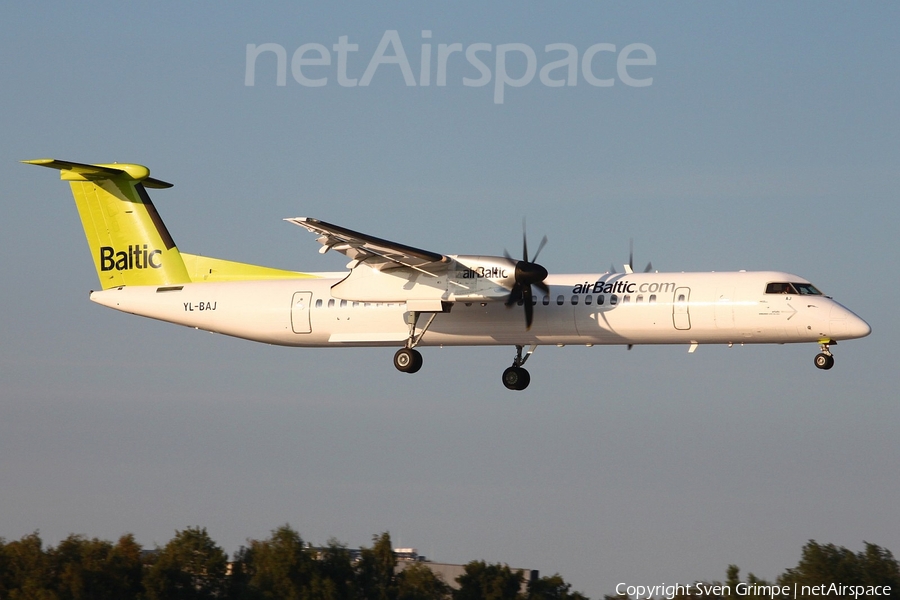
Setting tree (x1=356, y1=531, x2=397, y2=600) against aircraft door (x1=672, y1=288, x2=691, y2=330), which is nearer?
aircraft door (x1=672, y1=288, x2=691, y2=330)

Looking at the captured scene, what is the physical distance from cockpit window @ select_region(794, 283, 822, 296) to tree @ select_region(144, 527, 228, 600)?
69.6ft

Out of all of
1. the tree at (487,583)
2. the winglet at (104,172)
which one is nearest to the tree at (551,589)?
the tree at (487,583)

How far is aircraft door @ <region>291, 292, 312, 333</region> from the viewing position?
91.5 feet

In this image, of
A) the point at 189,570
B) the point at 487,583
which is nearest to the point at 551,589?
the point at 487,583

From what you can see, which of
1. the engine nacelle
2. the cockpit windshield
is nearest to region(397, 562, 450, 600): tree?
the engine nacelle

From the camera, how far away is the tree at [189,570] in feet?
119

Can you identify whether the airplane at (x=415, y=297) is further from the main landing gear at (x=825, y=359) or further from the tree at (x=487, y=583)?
the tree at (x=487, y=583)

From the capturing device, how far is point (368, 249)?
1021 inches

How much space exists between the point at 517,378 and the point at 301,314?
515 cm

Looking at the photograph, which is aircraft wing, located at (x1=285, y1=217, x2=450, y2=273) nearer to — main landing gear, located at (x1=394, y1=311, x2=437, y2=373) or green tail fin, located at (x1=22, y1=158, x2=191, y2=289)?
main landing gear, located at (x1=394, y1=311, x2=437, y2=373)

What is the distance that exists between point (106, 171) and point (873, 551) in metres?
30.7

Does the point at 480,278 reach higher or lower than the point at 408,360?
higher

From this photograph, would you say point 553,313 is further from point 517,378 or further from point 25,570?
point 25,570

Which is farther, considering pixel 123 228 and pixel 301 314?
pixel 123 228
